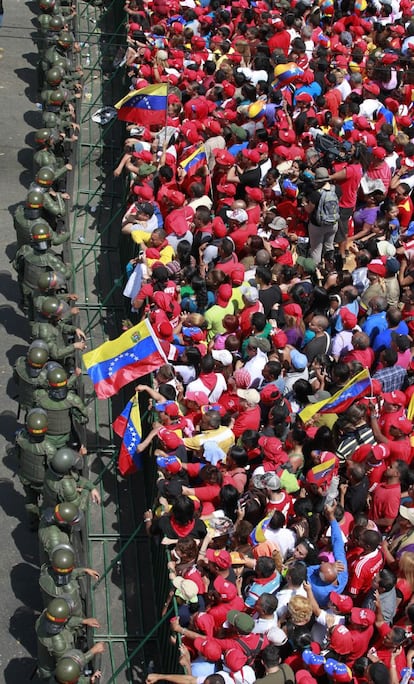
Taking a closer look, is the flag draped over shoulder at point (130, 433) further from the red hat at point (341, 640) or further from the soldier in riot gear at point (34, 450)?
the red hat at point (341, 640)

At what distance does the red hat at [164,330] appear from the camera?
10.8 metres

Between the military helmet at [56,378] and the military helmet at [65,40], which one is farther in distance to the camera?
the military helmet at [65,40]

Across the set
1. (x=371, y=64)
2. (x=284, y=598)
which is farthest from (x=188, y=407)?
(x=371, y=64)

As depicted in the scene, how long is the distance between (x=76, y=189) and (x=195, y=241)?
380cm

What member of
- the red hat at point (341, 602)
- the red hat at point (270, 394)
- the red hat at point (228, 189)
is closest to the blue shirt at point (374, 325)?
the red hat at point (270, 394)

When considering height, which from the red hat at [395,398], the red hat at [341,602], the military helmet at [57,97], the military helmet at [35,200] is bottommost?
the red hat at [341,602]

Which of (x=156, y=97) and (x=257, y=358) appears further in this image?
(x=156, y=97)

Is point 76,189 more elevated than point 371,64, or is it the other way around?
point 371,64

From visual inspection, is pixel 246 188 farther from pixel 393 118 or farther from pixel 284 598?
pixel 284 598

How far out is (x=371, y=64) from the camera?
664 inches

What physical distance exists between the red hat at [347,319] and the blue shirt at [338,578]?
2.98 m

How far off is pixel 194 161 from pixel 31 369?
3906 millimetres

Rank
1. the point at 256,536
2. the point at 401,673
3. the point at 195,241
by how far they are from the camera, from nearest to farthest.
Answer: the point at 401,673
the point at 256,536
the point at 195,241

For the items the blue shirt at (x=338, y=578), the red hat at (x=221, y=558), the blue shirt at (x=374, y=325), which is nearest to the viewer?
the red hat at (x=221, y=558)
